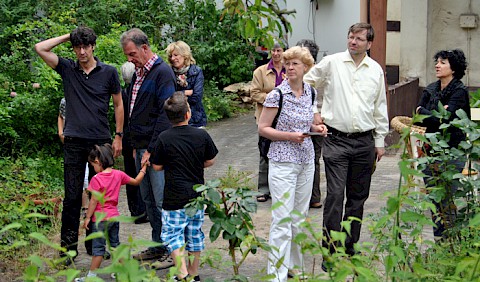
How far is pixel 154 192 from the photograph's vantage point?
7180 millimetres

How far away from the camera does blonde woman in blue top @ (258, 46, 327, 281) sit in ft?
21.1

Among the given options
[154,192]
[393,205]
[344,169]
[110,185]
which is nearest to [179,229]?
[110,185]

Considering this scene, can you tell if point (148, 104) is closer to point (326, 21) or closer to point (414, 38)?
point (414, 38)

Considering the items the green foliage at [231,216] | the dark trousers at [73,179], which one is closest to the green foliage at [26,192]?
the dark trousers at [73,179]

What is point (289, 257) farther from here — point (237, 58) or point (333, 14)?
point (333, 14)

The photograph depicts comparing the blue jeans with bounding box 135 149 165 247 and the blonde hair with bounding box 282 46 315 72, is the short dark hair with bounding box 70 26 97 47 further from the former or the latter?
the blonde hair with bounding box 282 46 315 72

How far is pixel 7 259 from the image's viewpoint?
7.33 meters

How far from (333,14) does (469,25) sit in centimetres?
655

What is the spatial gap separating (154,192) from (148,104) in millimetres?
725

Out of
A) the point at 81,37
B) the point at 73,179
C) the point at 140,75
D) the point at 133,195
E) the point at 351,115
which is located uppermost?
the point at 81,37

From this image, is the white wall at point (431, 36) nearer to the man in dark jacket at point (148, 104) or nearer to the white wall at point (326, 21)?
the white wall at point (326, 21)

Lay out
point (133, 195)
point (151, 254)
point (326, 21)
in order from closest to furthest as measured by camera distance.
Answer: point (151, 254) → point (133, 195) → point (326, 21)

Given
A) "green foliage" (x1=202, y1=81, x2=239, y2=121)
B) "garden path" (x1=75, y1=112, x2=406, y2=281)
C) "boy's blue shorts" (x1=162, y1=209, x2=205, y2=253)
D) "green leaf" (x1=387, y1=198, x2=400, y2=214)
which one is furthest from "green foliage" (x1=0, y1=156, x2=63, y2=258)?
"green foliage" (x1=202, y1=81, x2=239, y2=121)

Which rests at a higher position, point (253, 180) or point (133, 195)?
point (133, 195)
